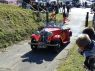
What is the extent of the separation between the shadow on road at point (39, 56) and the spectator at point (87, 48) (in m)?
6.68

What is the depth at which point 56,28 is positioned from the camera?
18438 mm

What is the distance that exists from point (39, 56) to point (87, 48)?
27.6 feet

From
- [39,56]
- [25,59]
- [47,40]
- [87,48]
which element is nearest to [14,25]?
[47,40]

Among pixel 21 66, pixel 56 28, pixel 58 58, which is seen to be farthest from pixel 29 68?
pixel 56 28

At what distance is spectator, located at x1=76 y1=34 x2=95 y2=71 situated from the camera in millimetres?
7259

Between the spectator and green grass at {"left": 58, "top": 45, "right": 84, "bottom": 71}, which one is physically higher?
the spectator

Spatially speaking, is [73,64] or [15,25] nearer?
[73,64]

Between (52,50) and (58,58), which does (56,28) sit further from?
(58,58)

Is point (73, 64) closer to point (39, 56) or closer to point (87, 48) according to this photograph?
point (39, 56)

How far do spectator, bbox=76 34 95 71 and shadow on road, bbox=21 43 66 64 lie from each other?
21.9ft

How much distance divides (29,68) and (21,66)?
442 mm

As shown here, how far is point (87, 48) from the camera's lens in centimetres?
756

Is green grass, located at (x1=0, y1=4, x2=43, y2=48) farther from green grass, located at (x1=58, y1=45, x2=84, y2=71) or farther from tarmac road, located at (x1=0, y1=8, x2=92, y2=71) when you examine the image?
green grass, located at (x1=58, y1=45, x2=84, y2=71)

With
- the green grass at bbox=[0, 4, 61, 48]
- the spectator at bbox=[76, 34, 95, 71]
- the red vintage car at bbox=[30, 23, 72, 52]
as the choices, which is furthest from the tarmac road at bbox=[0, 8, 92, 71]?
the spectator at bbox=[76, 34, 95, 71]
